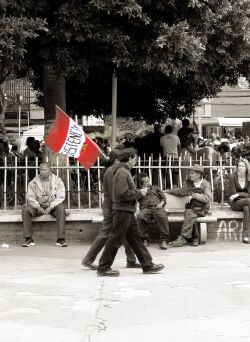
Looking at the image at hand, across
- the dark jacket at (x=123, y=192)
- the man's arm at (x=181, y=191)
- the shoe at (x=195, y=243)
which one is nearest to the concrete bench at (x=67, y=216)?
the man's arm at (x=181, y=191)

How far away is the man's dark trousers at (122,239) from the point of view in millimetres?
9844

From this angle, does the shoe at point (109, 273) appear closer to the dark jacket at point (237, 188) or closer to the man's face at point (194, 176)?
the man's face at point (194, 176)

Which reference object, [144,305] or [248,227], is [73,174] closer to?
[248,227]

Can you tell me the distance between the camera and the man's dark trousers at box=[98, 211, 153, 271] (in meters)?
9.84

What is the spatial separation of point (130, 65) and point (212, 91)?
17.0 ft

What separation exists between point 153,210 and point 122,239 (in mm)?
2752

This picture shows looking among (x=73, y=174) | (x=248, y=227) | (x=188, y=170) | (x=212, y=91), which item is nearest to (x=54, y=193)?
(x=73, y=174)

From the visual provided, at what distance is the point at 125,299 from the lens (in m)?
8.63

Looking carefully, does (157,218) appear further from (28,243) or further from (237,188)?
(28,243)

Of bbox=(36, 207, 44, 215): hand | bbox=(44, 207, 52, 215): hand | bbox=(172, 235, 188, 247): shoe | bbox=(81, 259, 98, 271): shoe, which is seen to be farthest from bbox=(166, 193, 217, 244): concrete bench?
bbox=(81, 259, 98, 271): shoe

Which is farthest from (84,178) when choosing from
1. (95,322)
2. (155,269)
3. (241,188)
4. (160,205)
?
(95,322)

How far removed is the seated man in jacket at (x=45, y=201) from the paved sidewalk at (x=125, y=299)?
0.45 m

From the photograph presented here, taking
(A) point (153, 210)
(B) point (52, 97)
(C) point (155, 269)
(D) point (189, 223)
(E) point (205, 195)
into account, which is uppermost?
(B) point (52, 97)

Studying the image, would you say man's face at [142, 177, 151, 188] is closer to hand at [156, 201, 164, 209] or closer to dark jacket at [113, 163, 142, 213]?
hand at [156, 201, 164, 209]
